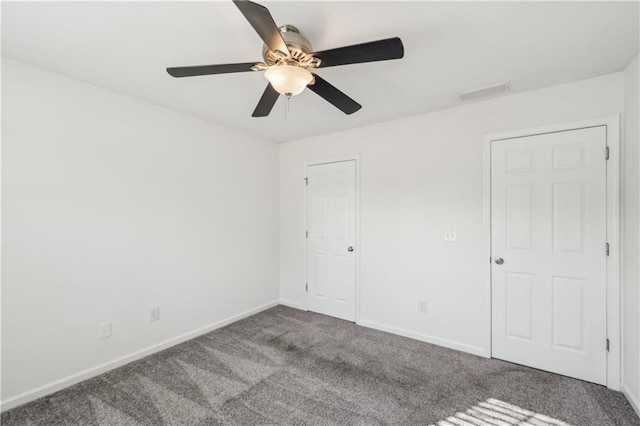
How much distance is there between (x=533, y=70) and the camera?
2.17 metres

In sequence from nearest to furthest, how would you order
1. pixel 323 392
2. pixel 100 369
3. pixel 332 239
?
pixel 323 392 → pixel 100 369 → pixel 332 239

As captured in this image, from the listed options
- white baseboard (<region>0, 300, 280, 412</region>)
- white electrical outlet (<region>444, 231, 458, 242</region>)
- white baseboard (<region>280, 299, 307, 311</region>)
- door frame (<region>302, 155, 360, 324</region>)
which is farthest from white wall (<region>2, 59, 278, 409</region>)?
white electrical outlet (<region>444, 231, 458, 242</region>)

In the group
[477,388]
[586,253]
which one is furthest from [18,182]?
[586,253]

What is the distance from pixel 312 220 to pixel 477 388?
253cm

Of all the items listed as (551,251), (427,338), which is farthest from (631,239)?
(427,338)

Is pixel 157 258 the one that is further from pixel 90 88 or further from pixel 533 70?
pixel 533 70

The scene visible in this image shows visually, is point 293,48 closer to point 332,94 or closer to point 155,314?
point 332,94

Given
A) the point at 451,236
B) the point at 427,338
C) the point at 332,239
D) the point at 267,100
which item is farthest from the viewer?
the point at 332,239

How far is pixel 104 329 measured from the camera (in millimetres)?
2463

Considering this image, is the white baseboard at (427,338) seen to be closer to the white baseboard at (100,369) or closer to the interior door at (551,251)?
the interior door at (551,251)

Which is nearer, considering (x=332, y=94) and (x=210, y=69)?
(x=210, y=69)

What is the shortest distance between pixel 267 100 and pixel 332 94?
45 cm

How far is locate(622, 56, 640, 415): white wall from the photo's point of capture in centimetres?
198

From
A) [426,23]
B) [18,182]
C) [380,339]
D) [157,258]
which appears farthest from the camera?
[380,339]
